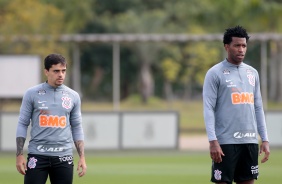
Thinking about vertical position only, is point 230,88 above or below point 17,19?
below

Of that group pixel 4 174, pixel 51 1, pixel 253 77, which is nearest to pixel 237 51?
pixel 253 77

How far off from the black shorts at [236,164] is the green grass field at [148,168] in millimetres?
7037

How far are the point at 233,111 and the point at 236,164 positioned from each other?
550 mm

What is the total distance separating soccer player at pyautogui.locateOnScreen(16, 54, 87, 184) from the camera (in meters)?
10.1

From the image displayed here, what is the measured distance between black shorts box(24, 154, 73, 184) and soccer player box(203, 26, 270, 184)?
1.51m

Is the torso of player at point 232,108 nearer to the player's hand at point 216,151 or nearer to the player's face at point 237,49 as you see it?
the player's face at point 237,49

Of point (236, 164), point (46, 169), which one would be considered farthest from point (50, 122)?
point (236, 164)

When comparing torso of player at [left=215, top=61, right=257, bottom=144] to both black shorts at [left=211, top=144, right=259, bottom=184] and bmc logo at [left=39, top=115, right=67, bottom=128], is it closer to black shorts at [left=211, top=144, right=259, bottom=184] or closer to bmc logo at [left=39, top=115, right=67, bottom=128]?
black shorts at [left=211, top=144, right=259, bottom=184]

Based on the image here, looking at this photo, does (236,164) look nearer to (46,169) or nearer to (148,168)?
(46,169)

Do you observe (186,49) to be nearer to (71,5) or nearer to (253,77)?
(71,5)

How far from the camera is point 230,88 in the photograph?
10039mm

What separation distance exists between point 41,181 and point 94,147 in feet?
57.8

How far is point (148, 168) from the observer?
21.2 meters

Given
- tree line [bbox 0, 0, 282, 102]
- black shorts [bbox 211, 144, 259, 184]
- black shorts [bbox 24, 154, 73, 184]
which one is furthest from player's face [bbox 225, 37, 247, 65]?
tree line [bbox 0, 0, 282, 102]
